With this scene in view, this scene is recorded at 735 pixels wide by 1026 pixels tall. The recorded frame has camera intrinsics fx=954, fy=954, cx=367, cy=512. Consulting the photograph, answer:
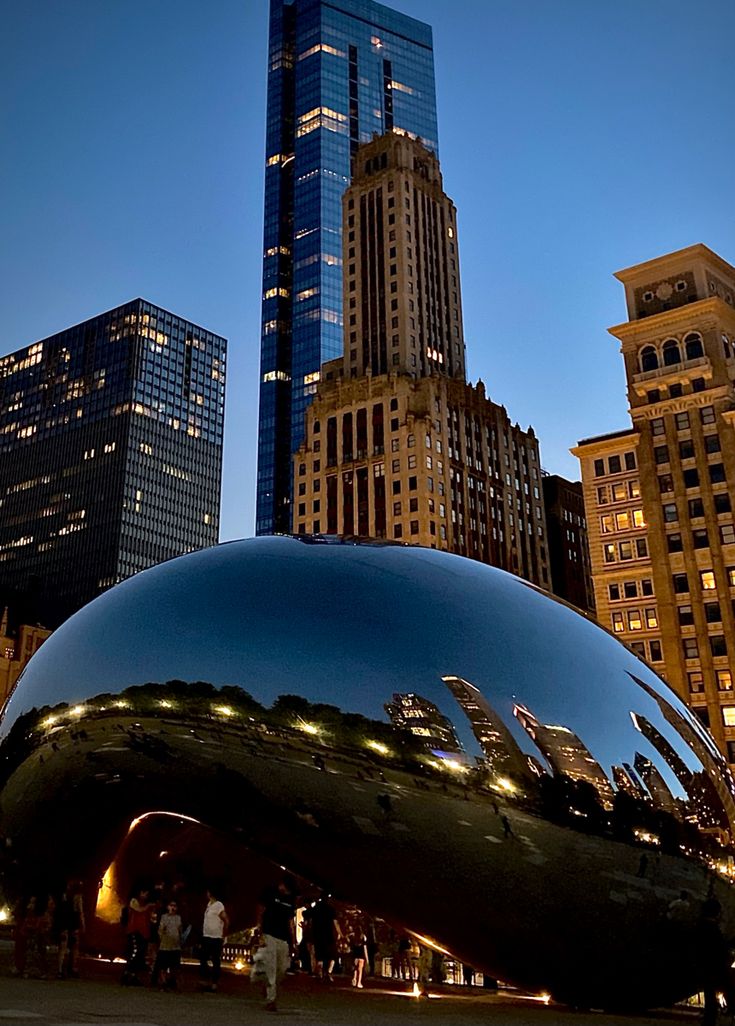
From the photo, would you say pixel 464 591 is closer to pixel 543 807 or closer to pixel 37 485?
pixel 543 807

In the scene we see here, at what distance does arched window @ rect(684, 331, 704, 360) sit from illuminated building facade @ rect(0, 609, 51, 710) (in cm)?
6512

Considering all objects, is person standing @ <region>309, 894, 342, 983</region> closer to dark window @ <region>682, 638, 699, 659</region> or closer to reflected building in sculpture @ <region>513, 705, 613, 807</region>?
reflected building in sculpture @ <region>513, 705, 613, 807</region>

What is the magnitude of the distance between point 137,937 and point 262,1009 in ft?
9.90

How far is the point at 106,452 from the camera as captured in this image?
173m

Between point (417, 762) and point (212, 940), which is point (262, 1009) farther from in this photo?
point (417, 762)

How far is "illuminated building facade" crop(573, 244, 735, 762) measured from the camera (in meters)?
77.8

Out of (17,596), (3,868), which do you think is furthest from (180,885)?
(17,596)

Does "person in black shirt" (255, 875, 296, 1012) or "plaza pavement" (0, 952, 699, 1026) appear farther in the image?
"person in black shirt" (255, 875, 296, 1012)

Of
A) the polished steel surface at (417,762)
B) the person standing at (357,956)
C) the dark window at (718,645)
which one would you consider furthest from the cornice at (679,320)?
the polished steel surface at (417,762)

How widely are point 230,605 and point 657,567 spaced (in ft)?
249

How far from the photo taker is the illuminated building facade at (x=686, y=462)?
7781 centimetres

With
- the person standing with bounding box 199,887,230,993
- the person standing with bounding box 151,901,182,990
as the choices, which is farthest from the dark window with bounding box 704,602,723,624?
the person standing with bounding box 151,901,182,990

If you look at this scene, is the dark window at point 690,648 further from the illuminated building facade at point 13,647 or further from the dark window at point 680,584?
the illuminated building facade at point 13,647

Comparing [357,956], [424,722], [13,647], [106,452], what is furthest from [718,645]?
[106,452]
